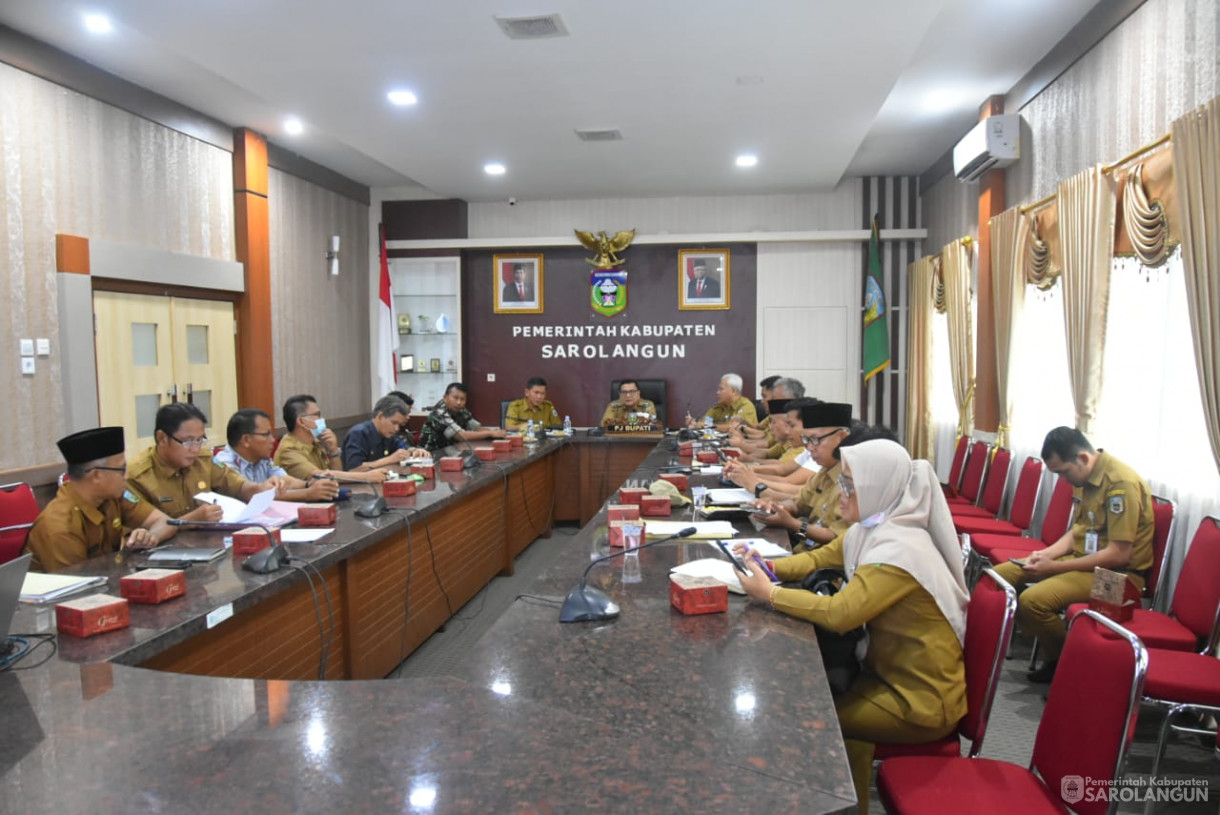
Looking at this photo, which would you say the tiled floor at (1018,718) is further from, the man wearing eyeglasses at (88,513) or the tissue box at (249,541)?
the man wearing eyeglasses at (88,513)

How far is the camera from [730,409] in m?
7.12

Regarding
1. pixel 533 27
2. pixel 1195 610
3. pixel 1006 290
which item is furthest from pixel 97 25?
pixel 1195 610

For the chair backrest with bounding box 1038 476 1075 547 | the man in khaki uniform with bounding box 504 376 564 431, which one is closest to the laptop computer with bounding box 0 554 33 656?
the chair backrest with bounding box 1038 476 1075 547

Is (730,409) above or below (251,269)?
below

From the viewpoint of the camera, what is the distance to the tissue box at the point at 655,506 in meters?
3.04

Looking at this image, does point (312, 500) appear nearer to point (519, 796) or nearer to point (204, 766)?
point (204, 766)

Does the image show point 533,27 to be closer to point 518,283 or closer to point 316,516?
point 316,516

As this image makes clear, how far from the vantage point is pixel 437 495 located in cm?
366

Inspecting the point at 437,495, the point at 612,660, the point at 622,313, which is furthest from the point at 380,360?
the point at 612,660

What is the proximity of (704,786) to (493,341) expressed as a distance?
7491 millimetres

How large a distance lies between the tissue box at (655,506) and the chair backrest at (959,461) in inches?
127

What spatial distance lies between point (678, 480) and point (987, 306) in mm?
2950

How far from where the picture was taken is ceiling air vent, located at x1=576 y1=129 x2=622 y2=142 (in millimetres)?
5523

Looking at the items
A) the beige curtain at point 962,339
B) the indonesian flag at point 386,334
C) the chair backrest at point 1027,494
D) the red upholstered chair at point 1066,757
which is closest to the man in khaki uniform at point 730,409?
the beige curtain at point 962,339
